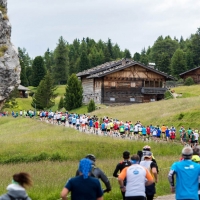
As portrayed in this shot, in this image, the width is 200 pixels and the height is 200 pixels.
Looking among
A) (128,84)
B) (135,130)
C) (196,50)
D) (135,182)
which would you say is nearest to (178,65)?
(196,50)

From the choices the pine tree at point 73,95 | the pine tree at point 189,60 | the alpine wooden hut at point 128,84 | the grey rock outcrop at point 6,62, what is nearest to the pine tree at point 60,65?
the pine tree at point 189,60

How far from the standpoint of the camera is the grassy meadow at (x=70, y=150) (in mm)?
16384

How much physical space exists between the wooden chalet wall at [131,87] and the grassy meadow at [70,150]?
14.6 m

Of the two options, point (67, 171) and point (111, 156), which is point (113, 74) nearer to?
point (111, 156)

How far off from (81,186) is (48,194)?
706cm

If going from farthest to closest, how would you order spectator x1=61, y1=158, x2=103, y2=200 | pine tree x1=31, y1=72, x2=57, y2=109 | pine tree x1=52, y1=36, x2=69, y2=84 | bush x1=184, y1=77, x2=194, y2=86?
pine tree x1=52, y1=36, x2=69, y2=84, bush x1=184, y1=77, x2=194, y2=86, pine tree x1=31, y1=72, x2=57, y2=109, spectator x1=61, y1=158, x2=103, y2=200

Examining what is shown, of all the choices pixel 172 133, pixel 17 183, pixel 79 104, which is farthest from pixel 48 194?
pixel 79 104

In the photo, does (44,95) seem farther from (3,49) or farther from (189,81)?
(3,49)

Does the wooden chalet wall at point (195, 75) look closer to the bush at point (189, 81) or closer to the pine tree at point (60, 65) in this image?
the bush at point (189, 81)

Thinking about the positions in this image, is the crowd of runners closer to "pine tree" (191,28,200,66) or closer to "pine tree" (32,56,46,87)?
"pine tree" (32,56,46,87)

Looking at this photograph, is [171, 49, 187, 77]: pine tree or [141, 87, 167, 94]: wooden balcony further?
[171, 49, 187, 77]: pine tree

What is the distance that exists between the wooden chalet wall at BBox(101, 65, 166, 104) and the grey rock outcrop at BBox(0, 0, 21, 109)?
4853cm

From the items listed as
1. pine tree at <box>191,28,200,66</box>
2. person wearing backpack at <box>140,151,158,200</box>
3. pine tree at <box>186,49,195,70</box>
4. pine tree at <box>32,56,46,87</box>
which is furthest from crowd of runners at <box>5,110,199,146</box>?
pine tree at <box>191,28,200,66</box>

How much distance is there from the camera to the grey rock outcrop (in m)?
24.1
